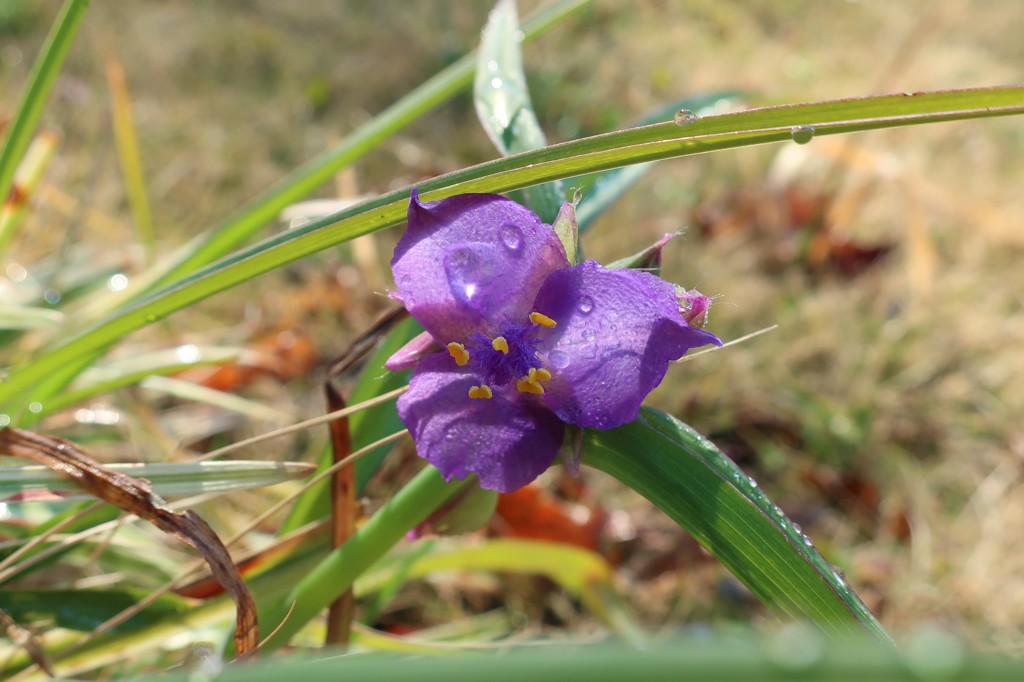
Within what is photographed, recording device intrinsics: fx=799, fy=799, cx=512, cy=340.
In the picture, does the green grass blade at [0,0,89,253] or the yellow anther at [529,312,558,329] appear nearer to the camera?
the yellow anther at [529,312,558,329]

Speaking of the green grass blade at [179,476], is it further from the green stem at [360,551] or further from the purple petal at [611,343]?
the purple petal at [611,343]

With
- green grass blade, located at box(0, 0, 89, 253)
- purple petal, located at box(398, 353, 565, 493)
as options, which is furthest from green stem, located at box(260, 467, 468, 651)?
green grass blade, located at box(0, 0, 89, 253)

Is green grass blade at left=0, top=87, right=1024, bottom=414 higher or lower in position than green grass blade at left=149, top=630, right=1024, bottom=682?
higher

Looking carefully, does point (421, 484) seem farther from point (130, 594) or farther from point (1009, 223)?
point (1009, 223)

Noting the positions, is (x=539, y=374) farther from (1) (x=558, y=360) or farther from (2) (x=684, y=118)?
(2) (x=684, y=118)

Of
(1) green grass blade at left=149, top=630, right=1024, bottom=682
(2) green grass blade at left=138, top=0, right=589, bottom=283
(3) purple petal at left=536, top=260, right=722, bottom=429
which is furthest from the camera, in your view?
(2) green grass blade at left=138, top=0, right=589, bottom=283

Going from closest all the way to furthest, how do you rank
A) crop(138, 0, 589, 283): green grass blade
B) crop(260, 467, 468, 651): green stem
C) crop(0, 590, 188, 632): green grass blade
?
crop(260, 467, 468, 651): green stem → crop(0, 590, 188, 632): green grass blade → crop(138, 0, 589, 283): green grass blade

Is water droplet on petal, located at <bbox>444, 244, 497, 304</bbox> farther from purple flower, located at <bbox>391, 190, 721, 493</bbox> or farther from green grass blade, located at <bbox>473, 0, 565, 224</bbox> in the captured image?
green grass blade, located at <bbox>473, 0, 565, 224</bbox>
